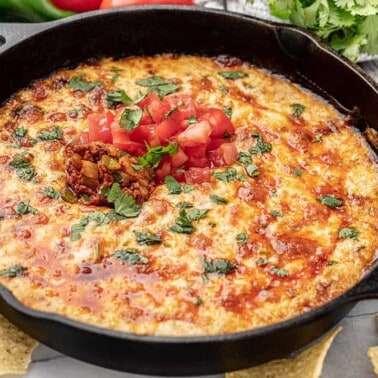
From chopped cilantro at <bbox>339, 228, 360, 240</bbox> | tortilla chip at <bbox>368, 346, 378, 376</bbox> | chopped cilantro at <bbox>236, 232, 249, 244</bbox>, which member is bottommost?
tortilla chip at <bbox>368, 346, 378, 376</bbox>

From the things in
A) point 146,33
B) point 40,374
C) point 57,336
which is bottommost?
point 40,374

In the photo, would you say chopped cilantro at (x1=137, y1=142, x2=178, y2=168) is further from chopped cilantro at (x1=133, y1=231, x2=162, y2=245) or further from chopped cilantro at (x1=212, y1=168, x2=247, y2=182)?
chopped cilantro at (x1=133, y1=231, x2=162, y2=245)

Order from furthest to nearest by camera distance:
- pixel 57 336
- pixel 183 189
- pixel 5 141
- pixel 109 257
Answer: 1. pixel 5 141
2. pixel 183 189
3. pixel 109 257
4. pixel 57 336

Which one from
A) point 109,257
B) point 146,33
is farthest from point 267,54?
point 109,257

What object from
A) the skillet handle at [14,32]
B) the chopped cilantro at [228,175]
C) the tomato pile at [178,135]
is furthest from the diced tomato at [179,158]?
the skillet handle at [14,32]

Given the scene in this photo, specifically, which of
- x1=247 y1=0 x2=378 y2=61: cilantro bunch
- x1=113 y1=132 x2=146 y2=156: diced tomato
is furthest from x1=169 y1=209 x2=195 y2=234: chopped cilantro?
x1=247 y1=0 x2=378 y2=61: cilantro bunch

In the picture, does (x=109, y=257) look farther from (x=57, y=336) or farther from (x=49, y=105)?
(x=49, y=105)
